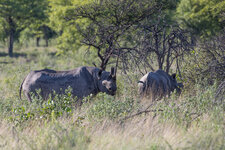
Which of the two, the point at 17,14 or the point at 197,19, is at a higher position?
the point at 17,14

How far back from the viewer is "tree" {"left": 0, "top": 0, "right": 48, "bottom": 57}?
34500 mm

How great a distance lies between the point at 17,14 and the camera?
3488cm

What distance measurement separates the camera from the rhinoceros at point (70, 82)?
338 inches

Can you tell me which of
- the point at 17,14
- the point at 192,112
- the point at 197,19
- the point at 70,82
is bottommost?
the point at 192,112

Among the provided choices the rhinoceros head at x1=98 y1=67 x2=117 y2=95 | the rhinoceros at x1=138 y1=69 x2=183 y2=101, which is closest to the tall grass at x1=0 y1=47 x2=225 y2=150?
the rhinoceros head at x1=98 y1=67 x2=117 y2=95

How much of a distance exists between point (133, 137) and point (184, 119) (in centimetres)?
142

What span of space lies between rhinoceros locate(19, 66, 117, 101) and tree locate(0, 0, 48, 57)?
2749 centimetres

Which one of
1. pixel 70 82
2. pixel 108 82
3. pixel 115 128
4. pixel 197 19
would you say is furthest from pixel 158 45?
pixel 197 19

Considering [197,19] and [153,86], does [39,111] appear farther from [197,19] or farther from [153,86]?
[197,19]

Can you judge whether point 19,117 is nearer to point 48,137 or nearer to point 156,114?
point 48,137

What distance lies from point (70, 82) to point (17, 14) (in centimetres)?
2879

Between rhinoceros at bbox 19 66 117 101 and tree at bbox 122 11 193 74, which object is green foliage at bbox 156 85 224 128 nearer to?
rhinoceros at bbox 19 66 117 101

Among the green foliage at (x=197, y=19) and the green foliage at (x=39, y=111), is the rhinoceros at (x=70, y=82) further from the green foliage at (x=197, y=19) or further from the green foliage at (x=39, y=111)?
the green foliage at (x=197, y=19)

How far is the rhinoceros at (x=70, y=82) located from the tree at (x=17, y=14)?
27487 mm
